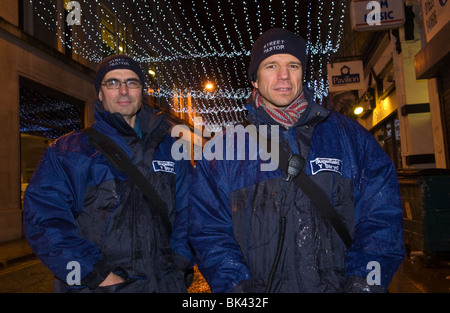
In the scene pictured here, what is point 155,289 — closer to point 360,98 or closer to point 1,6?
point 1,6

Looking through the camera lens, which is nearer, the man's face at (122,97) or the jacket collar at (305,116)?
the jacket collar at (305,116)

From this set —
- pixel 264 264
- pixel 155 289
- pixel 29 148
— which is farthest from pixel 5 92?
pixel 264 264

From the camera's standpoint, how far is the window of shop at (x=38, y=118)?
11.8 m

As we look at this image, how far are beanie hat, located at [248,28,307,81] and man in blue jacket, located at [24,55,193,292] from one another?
0.98 meters

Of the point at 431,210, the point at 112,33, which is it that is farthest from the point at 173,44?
the point at 431,210

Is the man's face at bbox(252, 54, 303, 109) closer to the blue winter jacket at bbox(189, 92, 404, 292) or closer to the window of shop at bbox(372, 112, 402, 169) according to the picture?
the blue winter jacket at bbox(189, 92, 404, 292)

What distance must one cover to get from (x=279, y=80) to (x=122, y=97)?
1.29 metres

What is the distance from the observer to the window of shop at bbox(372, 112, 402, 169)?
13.1 metres

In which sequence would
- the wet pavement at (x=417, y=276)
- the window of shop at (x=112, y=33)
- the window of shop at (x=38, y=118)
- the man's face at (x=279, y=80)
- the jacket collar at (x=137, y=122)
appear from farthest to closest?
the window of shop at (x=112, y=33) → the window of shop at (x=38, y=118) → the wet pavement at (x=417, y=276) → the jacket collar at (x=137, y=122) → the man's face at (x=279, y=80)

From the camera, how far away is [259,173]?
2139mm

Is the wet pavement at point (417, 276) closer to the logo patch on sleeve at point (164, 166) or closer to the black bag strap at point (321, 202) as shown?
the logo patch on sleeve at point (164, 166)

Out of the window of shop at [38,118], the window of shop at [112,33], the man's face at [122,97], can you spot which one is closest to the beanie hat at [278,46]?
the man's face at [122,97]

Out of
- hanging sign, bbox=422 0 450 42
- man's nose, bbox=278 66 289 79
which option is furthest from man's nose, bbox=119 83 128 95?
hanging sign, bbox=422 0 450 42

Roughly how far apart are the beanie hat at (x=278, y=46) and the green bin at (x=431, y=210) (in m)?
5.11
